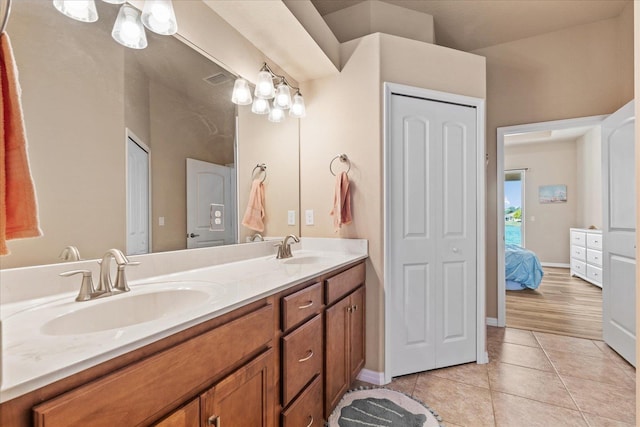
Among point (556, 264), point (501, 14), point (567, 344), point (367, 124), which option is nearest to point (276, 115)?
point (367, 124)

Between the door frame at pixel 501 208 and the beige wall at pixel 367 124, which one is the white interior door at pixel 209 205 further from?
the door frame at pixel 501 208

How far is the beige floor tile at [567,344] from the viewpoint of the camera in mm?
2500

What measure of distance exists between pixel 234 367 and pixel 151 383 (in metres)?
0.29

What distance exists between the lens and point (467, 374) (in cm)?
215

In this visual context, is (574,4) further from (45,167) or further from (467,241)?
(45,167)

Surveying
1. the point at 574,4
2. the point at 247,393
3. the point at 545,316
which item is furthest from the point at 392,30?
the point at 545,316

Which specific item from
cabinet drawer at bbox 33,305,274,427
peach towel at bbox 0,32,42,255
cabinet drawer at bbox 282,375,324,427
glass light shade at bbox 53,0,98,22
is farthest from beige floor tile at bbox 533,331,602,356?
glass light shade at bbox 53,0,98,22

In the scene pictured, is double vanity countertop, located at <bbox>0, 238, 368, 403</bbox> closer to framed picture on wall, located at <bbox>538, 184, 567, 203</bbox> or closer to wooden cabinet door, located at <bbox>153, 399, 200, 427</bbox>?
wooden cabinet door, located at <bbox>153, 399, 200, 427</bbox>

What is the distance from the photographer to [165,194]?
4.63 ft

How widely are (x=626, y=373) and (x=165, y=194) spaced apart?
10.5 feet

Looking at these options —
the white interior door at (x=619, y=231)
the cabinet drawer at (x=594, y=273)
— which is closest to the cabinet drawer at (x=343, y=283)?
the white interior door at (x=619, y=231)

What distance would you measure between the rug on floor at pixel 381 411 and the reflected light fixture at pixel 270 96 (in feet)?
→ 6.32

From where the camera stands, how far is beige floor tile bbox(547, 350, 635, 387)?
2.07m

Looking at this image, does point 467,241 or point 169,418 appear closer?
point 169,418
